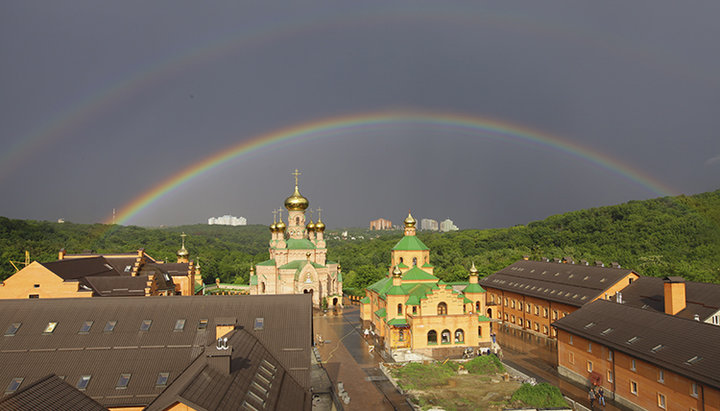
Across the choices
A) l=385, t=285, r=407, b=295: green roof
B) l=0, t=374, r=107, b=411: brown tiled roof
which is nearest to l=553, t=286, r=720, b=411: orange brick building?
l=385, t=285, r=407, b=295: green roof

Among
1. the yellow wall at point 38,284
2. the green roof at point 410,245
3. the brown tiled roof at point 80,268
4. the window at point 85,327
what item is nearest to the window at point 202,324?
the window at point 85,327

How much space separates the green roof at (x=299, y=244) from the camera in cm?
6675

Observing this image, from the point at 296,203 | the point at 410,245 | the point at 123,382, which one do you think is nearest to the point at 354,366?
the point at 410,245

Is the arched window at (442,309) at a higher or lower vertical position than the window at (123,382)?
lower

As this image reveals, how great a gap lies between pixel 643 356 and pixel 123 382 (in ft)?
78.8

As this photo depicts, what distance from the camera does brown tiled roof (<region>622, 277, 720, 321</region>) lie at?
108 ft

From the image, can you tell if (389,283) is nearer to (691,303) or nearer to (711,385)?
(691,303)

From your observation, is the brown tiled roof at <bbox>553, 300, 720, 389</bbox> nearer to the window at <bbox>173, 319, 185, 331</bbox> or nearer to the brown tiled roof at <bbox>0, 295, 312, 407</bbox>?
the brown tiled roof at <bbox>0, 295, 312, 407</bbox>

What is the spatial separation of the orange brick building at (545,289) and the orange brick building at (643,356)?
8612 mm

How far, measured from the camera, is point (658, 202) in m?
102

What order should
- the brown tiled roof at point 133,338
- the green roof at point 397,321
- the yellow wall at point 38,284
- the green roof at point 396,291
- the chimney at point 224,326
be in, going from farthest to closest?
the green roof at point 396,291 < the green roof at point 397,321 < the yellow wall at point 38,284 < the chimney at point 224,326 < the brown tiled roof at point 133,338

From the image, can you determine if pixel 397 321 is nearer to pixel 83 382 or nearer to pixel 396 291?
pixel 396 291

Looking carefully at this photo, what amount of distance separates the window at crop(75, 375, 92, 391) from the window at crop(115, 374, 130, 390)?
3.62 feet

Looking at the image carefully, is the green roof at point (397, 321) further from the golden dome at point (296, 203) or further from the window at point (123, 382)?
the golden dome at point (296, 203)
